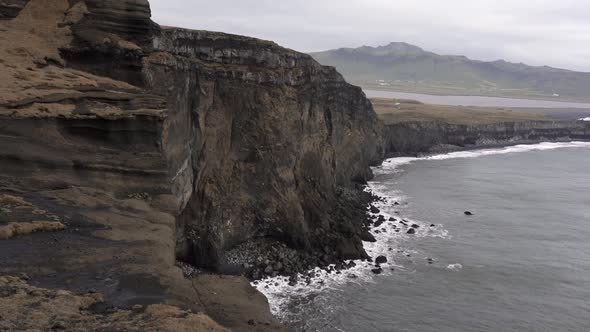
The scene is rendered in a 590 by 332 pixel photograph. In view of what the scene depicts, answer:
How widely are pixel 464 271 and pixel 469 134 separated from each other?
2858 inches

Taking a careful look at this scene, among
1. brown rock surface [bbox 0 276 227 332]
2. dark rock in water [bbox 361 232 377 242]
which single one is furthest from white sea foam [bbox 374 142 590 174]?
brown rock surface [bbox 0 276 227 332]

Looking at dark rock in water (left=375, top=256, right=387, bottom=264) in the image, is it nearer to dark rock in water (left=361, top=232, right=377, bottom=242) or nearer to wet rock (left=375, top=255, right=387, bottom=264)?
wet rock (left=375, top=255, right=387, bottom=264)

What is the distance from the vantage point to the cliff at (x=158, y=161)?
43.3 feet

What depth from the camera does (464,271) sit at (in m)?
34.8

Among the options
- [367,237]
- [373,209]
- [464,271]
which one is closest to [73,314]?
[464,271]

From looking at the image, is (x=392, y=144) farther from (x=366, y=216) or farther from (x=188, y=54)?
(x=188, y=54)

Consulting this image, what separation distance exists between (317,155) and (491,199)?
23.5 m

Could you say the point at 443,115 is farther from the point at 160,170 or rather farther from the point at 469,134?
the point at 160,170

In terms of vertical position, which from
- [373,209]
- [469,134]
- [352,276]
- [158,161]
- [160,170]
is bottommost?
[352,276]

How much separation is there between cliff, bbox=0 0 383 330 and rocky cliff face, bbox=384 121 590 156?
1466 inches

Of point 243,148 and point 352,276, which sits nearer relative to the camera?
point 352,276

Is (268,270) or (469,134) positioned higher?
(469,134)

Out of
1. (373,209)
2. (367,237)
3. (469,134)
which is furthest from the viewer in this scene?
(469,134)

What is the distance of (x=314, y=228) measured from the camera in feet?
123
